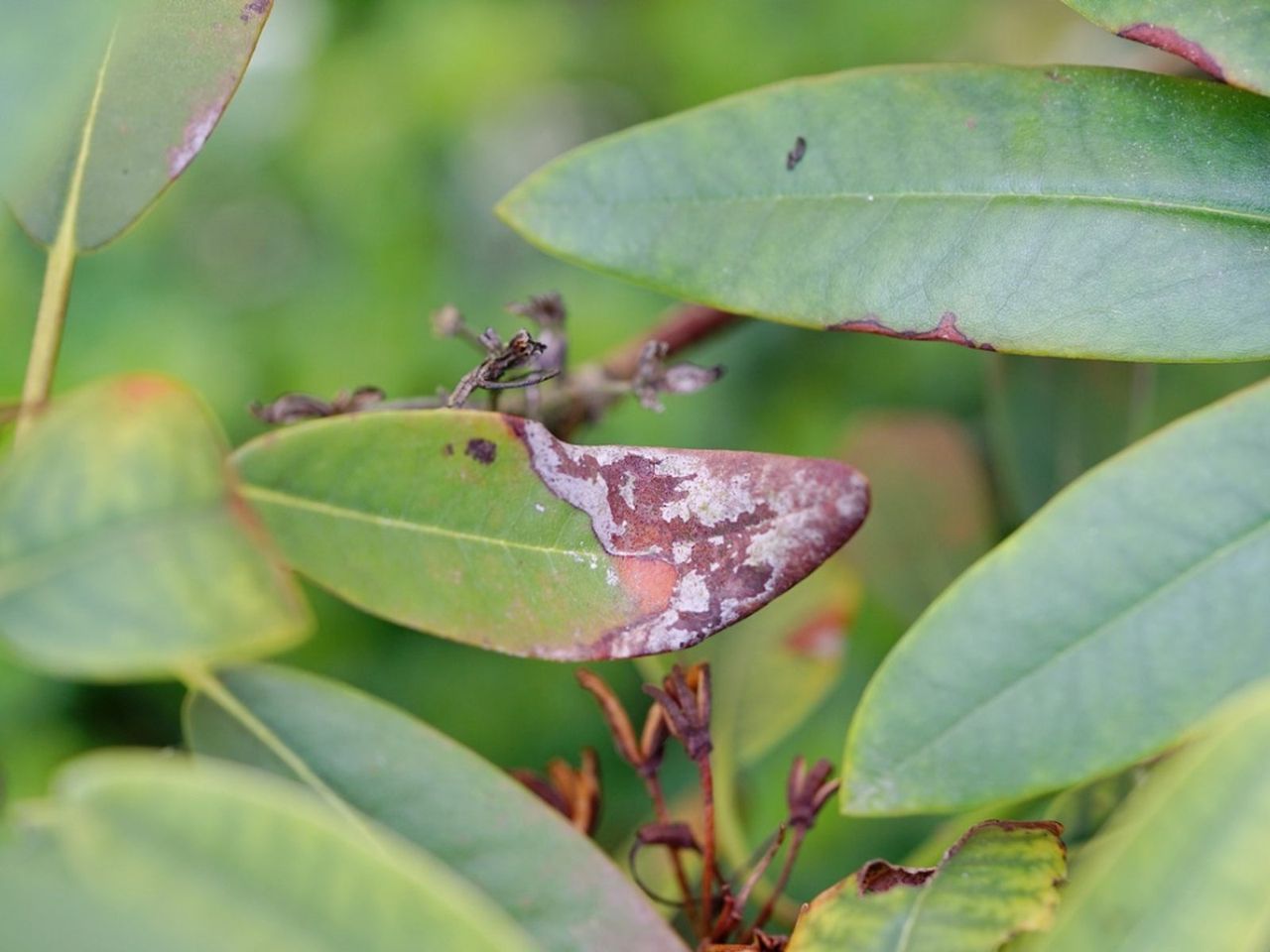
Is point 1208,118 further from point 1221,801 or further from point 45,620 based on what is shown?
point 45,620

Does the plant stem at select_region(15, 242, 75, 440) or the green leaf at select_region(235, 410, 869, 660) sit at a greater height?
the plant stem at select_region(15, 242, 75, 440)

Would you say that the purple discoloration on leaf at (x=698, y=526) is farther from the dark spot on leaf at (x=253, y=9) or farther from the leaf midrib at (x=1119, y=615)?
the dark spot on leaf at (x=253, y=9)

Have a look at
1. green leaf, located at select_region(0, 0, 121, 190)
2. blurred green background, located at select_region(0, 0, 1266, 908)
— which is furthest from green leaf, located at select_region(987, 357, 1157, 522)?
green leaf, located at select_region(0, 0, 121, 190)

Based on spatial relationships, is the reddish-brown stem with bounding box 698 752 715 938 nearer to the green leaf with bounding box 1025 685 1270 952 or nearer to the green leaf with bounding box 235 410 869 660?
the green leaf with bounding box 235 410 869 660

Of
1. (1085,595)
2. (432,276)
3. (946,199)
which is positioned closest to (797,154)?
(946,199)

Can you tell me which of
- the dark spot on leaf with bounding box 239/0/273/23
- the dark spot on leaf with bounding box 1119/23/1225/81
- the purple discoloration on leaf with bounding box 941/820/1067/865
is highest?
the dark spot on leaf with bounding box 239/0/273/23

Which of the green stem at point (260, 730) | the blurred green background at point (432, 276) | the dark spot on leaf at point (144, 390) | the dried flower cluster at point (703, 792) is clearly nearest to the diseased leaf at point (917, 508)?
the blurred green background at point (432, 276)

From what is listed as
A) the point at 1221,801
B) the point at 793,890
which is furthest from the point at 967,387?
the point at 1221,801
